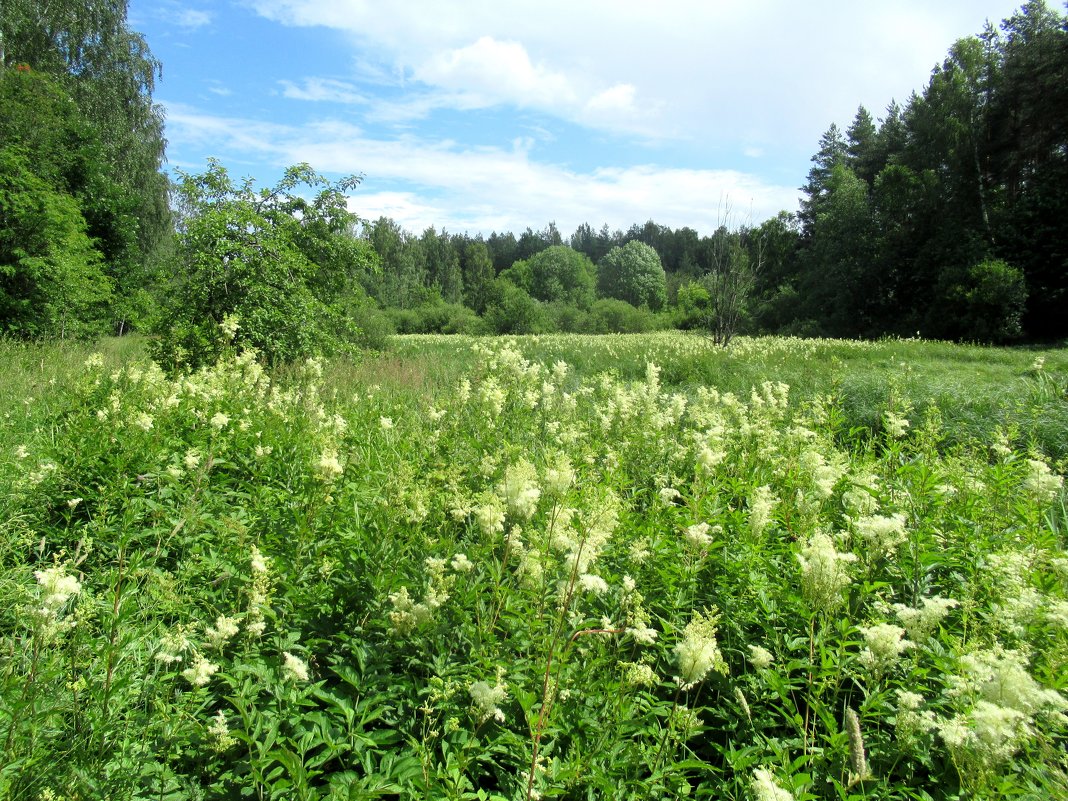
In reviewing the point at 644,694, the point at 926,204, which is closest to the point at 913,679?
the point at 644,694

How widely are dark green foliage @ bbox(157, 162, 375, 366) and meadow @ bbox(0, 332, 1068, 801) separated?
174 inches

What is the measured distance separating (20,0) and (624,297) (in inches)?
2402

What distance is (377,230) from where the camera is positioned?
33.5 m

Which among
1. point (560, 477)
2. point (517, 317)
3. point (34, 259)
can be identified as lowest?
point (560, 477)

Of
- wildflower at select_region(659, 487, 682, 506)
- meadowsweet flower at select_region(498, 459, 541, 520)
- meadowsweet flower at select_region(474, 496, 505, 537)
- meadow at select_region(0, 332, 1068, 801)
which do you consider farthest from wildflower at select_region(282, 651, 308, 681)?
wildflower at select_region(659, 487, 682, 506)

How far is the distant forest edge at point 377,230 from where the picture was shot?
9234 mm

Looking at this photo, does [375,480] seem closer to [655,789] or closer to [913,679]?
[655,789]

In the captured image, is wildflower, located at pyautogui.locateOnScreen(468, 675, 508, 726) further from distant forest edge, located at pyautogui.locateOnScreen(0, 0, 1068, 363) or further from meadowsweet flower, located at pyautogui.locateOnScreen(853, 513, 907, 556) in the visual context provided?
distant forest edge, located at pyautogui.locateOnScreen(0, 0, 1068, 363)

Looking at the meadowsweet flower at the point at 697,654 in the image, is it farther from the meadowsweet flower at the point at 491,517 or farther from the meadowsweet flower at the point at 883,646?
the meadowsweet flower at the point at 491,517

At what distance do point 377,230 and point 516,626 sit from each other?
34202 mm

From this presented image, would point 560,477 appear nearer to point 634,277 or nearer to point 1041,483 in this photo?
point 1041,483

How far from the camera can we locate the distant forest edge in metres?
9.23

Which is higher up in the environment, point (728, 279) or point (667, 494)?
point (728, 279)

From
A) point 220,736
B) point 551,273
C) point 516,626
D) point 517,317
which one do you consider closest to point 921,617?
point 516,626
